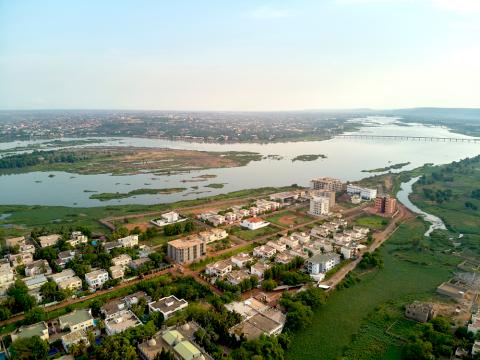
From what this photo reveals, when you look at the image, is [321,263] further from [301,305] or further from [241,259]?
[241,259]

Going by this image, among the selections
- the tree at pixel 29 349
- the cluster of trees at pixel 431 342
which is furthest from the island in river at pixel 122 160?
the cluster of trees at pixel 431 342

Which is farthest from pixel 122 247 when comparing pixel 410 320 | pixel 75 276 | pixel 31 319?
pixel 410 320

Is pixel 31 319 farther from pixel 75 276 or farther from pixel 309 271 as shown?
pixel 309 271

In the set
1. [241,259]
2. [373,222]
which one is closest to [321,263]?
[241,259]

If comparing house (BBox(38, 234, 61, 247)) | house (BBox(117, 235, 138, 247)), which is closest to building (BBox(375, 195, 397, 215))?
house (BBox(117, 235, 138, 247))

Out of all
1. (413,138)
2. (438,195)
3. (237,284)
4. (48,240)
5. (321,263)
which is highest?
(413,138)

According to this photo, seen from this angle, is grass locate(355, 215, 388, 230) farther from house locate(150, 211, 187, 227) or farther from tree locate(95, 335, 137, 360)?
tree locate(95, 335, 137, 360)

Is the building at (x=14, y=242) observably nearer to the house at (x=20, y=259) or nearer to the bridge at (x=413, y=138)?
the house at (x=20, y=259)
